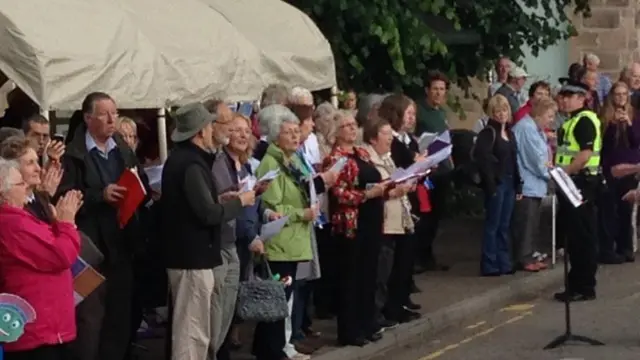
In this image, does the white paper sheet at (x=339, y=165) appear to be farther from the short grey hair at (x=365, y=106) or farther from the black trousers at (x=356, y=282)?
the short grey hair at (x=365, y=106)

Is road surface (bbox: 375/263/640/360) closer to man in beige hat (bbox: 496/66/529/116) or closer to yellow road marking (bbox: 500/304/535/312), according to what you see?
yellow road marking (bbox: 500/304/535/312)

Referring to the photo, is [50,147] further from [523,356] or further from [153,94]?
[523,356]

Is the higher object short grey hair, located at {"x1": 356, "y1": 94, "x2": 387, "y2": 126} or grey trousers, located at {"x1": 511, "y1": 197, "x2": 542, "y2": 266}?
short grey hair, located at {"x1": 356, "y1": 94, "x2": 387, "y2": 126}

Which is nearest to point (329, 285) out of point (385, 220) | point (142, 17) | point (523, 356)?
point (385, 220)

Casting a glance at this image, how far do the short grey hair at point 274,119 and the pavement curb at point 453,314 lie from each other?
1698mm

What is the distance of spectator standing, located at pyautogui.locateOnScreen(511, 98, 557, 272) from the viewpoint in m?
14.9

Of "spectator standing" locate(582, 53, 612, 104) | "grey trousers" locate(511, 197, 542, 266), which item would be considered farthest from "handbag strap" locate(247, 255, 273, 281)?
"spectator standing" locate(582, 53, 612, 104)

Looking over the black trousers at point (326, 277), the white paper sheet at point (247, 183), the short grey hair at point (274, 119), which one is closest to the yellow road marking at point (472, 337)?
the black trousers at point (326, 277)

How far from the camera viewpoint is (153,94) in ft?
35.4

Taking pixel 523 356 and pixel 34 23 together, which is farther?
pixel 523 356

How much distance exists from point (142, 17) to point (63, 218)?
3.64 m

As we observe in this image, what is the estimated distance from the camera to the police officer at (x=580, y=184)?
1359 centimetres

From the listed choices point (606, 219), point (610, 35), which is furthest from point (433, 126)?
point (610, 35)

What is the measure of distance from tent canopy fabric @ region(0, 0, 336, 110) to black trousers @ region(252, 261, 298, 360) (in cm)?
150
